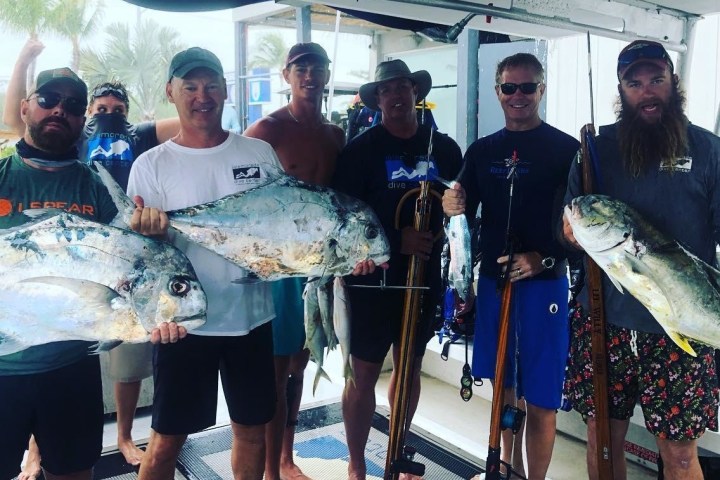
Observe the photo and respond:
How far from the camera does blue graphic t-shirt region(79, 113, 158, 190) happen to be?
318 centimetres

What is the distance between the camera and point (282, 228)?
2170mm

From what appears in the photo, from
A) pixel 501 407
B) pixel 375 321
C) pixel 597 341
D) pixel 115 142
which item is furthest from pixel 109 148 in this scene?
pixel 597 341

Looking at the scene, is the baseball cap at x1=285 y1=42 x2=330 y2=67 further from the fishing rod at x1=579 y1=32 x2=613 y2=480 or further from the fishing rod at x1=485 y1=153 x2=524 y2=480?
the fishing rod at x1=579 y1=32 x2=613 y2=480

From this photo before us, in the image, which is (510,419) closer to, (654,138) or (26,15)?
(654,138)

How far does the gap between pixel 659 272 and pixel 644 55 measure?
841 mm

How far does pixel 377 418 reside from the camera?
394 centimetres

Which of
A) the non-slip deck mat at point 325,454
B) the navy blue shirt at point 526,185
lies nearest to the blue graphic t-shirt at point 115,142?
the non-slip deck mat at point 325,454

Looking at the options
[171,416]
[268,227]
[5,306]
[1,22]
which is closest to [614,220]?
[268,227]

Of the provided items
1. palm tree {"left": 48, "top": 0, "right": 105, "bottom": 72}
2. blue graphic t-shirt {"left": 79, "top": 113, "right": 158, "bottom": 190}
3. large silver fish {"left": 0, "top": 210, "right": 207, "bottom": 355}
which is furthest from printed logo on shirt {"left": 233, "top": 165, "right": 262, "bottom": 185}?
palm tree {"left": 48, "top": 0, "right": 105, "bottom": 72}

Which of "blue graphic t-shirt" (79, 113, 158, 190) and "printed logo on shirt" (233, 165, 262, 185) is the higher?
"blue graphic t-shirt" (79, 113, 158, 190)

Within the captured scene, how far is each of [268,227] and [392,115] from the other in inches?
45.0

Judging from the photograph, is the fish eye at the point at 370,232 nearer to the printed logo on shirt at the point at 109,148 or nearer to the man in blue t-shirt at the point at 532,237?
the man in blue t-shirt at the point at 532,237

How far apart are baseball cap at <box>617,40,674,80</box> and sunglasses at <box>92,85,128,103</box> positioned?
2.56m

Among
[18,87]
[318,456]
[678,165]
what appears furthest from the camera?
[318,456]
